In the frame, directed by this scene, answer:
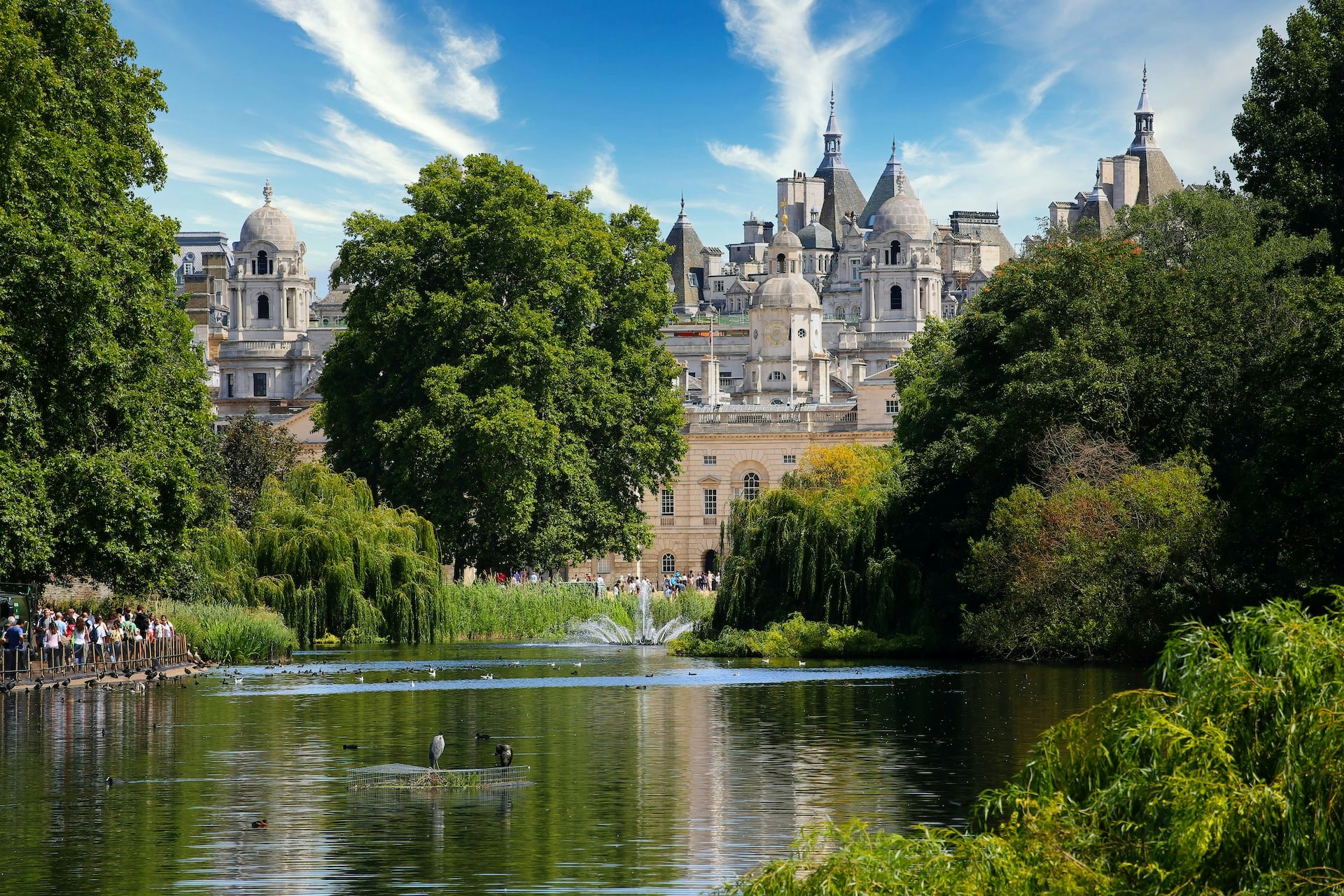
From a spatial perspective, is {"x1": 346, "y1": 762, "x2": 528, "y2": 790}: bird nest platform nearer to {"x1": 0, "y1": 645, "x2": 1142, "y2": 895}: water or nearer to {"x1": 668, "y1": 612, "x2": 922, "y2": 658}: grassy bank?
{"x1": 0, "y1": 645, "x2": 1142, "y2": 895}: water

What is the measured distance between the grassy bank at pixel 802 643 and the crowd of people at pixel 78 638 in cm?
1000

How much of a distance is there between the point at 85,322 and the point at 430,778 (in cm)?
1186

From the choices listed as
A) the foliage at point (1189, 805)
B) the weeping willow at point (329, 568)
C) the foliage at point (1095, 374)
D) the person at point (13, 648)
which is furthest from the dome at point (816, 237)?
the foliage at point (1189, 805)

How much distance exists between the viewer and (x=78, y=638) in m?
30.5

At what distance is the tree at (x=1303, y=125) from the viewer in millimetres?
29578

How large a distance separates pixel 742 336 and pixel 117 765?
12517cm

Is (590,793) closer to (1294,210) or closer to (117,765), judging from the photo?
(117,765)

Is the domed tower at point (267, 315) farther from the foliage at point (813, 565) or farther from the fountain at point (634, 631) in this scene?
the foliage at point (813, 565)

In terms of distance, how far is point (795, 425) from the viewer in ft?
297

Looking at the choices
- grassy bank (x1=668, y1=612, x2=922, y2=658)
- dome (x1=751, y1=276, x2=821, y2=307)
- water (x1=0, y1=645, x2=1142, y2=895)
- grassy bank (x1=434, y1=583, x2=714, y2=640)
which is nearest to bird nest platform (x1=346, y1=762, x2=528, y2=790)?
water (x1=0, y1=645, x2=1142, y2=895)

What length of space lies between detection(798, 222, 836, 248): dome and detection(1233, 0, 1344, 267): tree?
132 meters

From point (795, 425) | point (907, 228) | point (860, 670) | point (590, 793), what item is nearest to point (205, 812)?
point (590, 793)

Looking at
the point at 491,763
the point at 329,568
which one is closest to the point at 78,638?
the point at 329,568

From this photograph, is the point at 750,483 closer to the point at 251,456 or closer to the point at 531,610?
the point at 251,456
